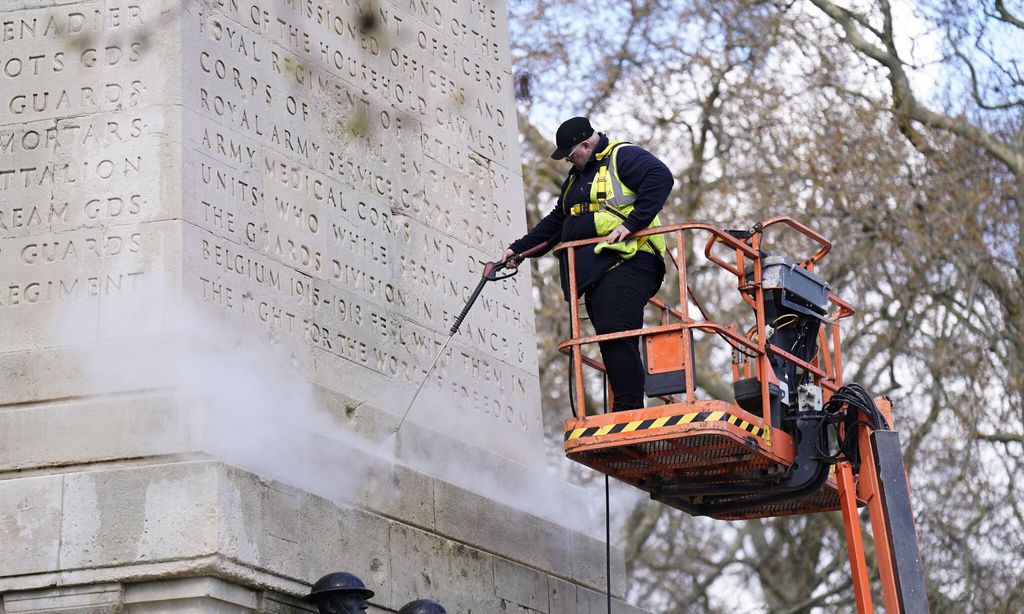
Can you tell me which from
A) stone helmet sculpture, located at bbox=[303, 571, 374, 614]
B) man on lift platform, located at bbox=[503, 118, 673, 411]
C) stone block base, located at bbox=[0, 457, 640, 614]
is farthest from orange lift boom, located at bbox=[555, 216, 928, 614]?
stone block base, located at bbox=[0, 457, 640, 614]

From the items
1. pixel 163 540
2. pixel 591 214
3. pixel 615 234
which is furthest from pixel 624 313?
pixel 163 540

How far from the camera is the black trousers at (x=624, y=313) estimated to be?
10875 millimetres

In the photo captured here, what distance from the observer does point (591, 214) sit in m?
11.2

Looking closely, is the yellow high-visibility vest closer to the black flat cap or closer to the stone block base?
the black flat cap

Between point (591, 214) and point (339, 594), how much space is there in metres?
2.96

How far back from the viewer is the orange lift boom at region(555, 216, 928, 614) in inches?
412

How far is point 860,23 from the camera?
25.0 metres

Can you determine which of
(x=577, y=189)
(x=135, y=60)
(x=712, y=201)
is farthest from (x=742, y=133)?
(x=135, y=60)

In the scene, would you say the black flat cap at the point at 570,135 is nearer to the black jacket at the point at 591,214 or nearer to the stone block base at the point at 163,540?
the black jacket at the point at 591,214

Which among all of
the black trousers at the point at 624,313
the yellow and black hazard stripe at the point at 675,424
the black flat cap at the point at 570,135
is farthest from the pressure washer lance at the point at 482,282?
the yellow and black hazard stripe at the point at 675,424

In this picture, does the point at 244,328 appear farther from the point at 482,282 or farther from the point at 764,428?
the point at 764,428

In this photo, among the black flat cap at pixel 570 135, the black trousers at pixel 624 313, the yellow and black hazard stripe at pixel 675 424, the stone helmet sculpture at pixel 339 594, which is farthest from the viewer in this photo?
the black flat cap at pixel 570 135

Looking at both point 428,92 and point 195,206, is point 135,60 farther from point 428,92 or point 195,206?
point 428,92

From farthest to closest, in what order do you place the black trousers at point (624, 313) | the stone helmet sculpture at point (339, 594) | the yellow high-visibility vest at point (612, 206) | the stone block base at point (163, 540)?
1. the yellow high-visibility vest at point (612, 206)
2. the black trousers at point (624, 313)
3. the stone helmet sculpture at point (339, 594)
4. the stone block base at point (163, 540)
